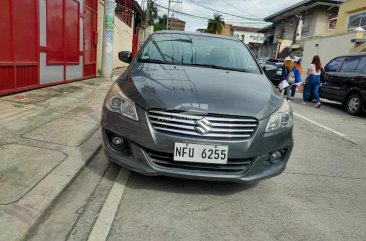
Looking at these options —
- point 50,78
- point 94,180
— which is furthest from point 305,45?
point 94,180

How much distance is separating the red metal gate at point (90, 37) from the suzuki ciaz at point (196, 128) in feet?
28.0

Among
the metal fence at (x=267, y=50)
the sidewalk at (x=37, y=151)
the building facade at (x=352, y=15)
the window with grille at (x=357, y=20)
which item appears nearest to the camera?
the sidewalk at (x=37, y=151)

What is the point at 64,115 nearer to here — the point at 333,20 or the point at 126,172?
the point at 126,172

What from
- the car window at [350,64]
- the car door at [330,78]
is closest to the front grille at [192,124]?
the car window at [350,64]

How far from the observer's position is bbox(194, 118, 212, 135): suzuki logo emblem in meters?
3.16

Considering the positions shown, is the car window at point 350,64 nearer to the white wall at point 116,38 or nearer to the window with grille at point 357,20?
the white wall at point 116,38

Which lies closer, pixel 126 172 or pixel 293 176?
pixel 126 172

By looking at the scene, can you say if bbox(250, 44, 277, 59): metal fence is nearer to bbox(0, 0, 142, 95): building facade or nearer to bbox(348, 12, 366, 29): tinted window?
bbox(348, 12, 366, 29): tinted window

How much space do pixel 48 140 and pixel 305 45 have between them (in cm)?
2823

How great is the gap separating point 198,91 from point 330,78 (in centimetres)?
916

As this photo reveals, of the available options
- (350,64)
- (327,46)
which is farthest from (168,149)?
(327,46)

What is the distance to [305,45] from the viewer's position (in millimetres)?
29406

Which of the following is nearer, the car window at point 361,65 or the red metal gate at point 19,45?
the red metal gate at point 19,45

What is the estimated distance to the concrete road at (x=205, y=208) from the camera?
2838 millimetres
